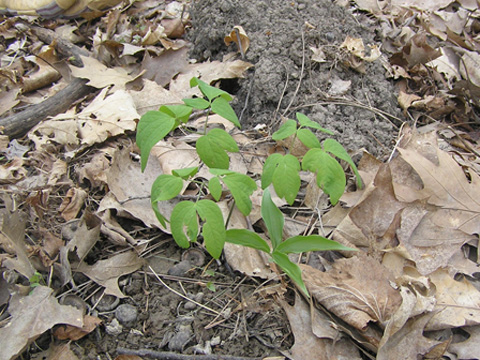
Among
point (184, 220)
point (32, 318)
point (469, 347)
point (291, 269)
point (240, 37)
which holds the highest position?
point (240, 37)

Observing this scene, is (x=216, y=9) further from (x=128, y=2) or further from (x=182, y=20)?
(x=128, y=2)

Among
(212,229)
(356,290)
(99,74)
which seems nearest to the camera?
(212,229)

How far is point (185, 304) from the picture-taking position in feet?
5.06

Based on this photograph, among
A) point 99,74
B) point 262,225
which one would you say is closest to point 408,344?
point 262,225

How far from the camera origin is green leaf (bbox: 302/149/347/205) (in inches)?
56.2

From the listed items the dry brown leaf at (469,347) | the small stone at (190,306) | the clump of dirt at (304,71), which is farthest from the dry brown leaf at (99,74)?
the dry brown leaf at (469,347)

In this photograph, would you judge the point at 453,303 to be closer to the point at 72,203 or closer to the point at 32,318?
the point at 32,318

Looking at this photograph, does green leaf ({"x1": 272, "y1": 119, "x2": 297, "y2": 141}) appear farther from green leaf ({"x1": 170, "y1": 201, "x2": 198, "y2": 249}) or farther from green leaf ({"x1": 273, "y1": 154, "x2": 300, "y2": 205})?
green leaf ({"x1": 170, "y1": 201, "x2": 198, "y2": 249})

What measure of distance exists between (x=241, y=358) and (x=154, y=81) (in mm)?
1976

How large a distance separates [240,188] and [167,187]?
0.86ft

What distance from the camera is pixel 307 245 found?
4.71ft

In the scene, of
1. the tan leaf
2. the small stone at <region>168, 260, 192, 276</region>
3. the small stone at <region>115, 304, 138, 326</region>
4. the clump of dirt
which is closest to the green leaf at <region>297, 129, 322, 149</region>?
the clump of dirt

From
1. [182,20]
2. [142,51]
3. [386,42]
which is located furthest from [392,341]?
[182,20]

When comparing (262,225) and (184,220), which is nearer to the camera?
(184,220)
